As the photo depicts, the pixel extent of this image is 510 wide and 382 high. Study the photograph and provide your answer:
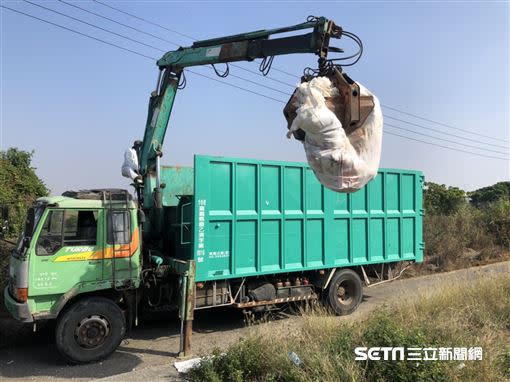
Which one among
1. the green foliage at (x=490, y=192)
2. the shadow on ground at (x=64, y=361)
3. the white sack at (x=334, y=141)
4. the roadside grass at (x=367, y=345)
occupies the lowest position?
the shadow on ground at (x=64, y=361)

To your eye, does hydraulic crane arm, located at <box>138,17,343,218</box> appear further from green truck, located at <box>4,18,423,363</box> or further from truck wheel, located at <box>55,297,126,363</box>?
truck wheel, located at <box>55,297,126,363</box>

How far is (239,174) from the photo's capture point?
7.18m

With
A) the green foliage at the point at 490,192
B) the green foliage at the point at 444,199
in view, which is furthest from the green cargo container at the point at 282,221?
the green foliage at the point at 490,192

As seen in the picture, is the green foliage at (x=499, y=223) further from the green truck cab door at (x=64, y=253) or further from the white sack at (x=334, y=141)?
the green truck cab door at (x=64, y=253)

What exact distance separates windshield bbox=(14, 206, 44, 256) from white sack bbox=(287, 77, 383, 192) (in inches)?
145

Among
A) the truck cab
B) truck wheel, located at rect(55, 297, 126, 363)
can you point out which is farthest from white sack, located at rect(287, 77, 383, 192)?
truck wheel, located at rect(55, 297, 126, 363)

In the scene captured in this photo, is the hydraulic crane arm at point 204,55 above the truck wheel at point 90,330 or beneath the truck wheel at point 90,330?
above

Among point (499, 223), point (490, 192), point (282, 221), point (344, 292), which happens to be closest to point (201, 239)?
point (282, 221)

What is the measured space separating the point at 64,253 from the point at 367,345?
3.79m

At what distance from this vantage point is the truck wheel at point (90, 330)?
5684 mm

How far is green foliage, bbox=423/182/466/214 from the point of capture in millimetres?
21688

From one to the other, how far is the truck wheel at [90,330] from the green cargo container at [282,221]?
1.31 metres

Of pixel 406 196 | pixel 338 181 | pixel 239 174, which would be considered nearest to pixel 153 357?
pixel 239 174

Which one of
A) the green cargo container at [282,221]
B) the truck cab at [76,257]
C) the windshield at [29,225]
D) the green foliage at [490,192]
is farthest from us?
the green foliage at [490,192]
